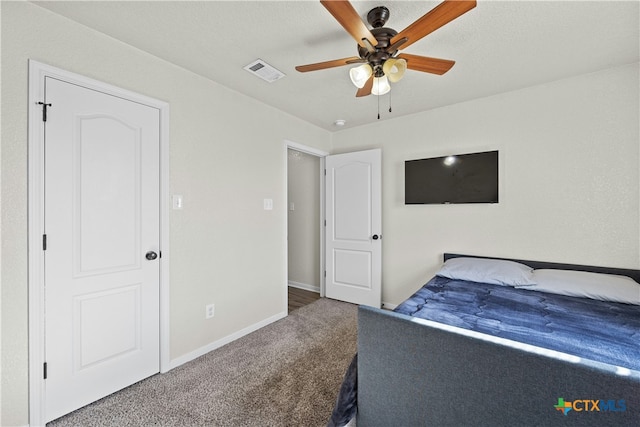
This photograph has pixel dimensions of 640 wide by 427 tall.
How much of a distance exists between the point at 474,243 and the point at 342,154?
6.47ft

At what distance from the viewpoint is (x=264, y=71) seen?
7.48 ft

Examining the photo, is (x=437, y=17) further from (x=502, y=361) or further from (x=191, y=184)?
(x=191, y=184)

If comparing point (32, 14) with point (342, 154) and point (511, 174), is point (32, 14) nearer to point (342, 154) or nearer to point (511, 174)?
point (342, 154)

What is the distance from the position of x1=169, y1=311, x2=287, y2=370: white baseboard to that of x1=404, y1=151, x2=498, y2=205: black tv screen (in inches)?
83.8

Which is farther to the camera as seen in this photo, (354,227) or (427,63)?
(354,227)

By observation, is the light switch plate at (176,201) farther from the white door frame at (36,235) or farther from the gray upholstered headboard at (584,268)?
the gray upholstered headboard at (584,268)

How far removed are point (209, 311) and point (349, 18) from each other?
2.47 metres

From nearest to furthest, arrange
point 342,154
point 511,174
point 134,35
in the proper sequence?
point 134,35 → point 511,174 → point 342,154

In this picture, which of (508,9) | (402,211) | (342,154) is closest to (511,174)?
(402,211)

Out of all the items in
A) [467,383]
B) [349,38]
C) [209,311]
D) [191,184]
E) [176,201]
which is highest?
[349,38]

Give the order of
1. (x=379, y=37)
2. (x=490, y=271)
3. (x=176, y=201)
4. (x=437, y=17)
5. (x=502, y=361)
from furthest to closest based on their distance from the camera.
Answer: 1. (x=490, y=271)
2. (x=176, y=201)
3. (x=379, y=37)
4. (x=437, y=17)
5. (x=502, y=361)

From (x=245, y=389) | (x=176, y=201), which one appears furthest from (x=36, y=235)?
(x=245, y=389)

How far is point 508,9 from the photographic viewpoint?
1578 millimetres

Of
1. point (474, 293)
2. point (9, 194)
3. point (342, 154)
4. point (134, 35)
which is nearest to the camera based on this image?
point (9, 194)
